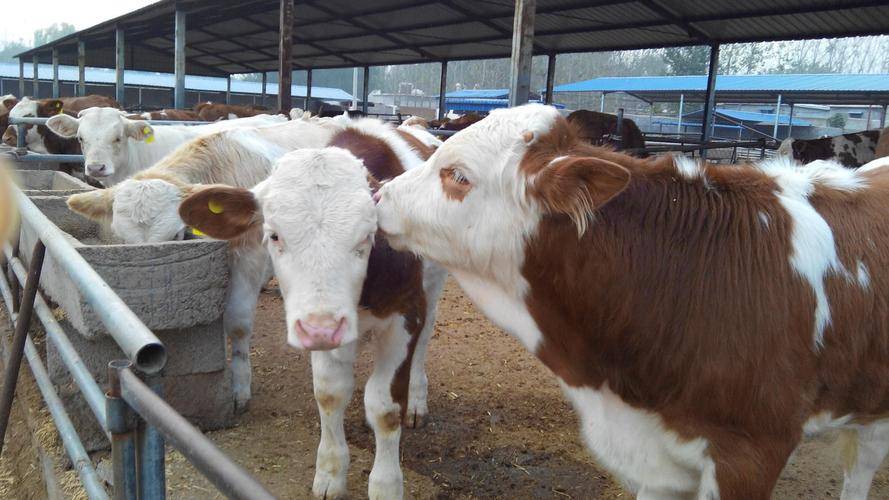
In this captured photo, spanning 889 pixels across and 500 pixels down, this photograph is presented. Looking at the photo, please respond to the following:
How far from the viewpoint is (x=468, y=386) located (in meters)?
4.30

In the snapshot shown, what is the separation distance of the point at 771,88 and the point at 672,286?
27.0m

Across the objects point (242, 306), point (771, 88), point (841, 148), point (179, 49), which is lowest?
point (242, 306)

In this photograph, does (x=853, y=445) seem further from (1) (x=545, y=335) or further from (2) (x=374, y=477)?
(2) (x=374, y=477)

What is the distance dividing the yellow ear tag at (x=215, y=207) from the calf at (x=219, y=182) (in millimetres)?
711

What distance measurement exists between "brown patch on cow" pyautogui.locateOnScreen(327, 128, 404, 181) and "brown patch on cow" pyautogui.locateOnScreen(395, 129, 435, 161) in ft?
0.85

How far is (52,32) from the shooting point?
92062 mm

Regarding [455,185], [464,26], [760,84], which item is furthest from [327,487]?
[760,84]

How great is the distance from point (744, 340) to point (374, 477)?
1708mm

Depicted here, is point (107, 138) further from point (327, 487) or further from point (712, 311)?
point (712, 311)

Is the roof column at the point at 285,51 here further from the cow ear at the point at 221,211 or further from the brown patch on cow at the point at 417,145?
the cow ear at the point at 221,211

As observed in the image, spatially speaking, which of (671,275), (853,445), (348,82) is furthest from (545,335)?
(348,82)

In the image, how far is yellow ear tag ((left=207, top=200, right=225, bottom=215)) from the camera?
8.45ft

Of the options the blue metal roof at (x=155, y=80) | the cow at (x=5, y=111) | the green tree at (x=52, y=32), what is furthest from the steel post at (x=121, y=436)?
the green tree at (x=52, y=32)

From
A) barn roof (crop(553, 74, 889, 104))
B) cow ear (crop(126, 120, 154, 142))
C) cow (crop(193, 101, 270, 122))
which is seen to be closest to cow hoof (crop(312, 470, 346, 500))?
cow ear (crop(126, 120, 154, 142))
